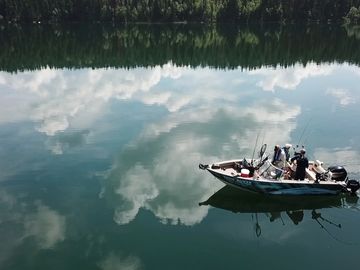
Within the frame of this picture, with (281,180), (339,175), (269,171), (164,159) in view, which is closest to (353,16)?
(164,159)

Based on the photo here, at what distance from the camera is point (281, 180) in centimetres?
2234

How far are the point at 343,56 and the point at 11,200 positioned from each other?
59.9m

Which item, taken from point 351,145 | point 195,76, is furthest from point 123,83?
point 351,145

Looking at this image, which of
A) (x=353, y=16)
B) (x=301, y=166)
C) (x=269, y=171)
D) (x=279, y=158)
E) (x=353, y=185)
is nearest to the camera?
(x=353, y=185)

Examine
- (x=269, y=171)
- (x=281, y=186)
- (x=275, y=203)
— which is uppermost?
(x=269, y=171)

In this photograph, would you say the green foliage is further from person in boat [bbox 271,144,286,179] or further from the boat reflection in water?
person in boat [bbox 271,144,286,179]

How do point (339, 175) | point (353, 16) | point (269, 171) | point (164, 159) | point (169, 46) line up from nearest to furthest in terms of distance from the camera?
point (269, 171) → point (339, 175) → point (164, 159) → point (169, 46) → point (353, 16)

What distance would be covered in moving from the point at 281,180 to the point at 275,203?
53.5 inches

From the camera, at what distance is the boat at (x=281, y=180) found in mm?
22375

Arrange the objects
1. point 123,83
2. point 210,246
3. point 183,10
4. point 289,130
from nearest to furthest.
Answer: point 210,246 → point 289,130 → point 123,83 → point 183,10

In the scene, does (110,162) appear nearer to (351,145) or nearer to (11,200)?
(11,200)

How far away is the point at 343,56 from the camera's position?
69000 mm

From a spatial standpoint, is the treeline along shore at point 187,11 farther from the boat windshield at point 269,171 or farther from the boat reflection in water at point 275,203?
the boat reflection in water at point 275,203

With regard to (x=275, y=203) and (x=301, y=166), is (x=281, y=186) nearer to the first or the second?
(x=275, y=203)
